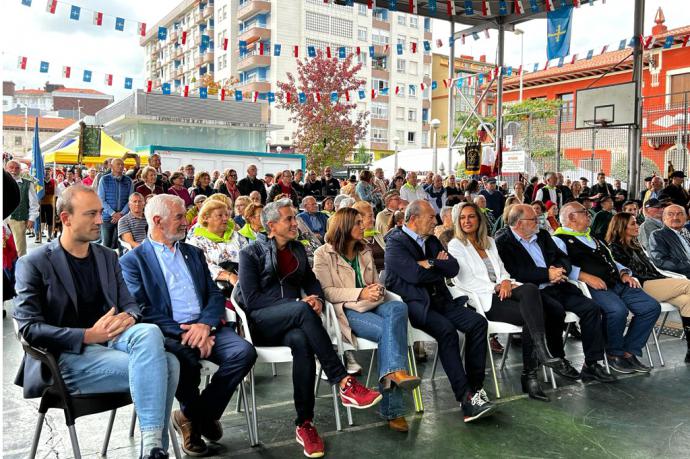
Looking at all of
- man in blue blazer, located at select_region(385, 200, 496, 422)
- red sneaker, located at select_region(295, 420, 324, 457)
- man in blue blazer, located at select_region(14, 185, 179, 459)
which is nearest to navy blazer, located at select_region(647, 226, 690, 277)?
man in blue blazer, located at select_region(385, 200, 496, 422)

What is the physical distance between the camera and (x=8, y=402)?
3.88 metres

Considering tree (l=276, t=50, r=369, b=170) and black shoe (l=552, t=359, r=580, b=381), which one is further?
tree (l=276, t=50, r=369, b=170)

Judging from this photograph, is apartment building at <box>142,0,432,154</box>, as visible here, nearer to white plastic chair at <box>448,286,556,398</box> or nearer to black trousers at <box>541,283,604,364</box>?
black trousers at <box>541,283,604,364</box>

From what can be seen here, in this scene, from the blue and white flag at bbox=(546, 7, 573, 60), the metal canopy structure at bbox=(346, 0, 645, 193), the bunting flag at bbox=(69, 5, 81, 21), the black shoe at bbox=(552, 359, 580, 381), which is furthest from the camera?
the blue and white flag at bbox=(546, 7, 573, 60)

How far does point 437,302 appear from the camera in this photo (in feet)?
13.7

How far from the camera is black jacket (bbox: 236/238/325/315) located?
363cm

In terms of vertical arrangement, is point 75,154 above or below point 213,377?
above

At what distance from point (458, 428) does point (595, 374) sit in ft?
4.81

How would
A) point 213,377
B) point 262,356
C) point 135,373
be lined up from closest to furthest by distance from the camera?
point 135,373 → point 213,377 → point 262,356

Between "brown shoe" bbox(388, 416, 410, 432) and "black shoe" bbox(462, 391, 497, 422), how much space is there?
0.39m

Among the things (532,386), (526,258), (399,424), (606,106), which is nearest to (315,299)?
(399,424)

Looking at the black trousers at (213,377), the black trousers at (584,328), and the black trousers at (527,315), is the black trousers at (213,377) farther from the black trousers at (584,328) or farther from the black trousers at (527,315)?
the black trousers at (584,328)

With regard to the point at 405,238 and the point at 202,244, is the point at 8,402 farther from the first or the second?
the point at 405,238

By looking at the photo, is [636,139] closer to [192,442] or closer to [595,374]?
[595,374]
